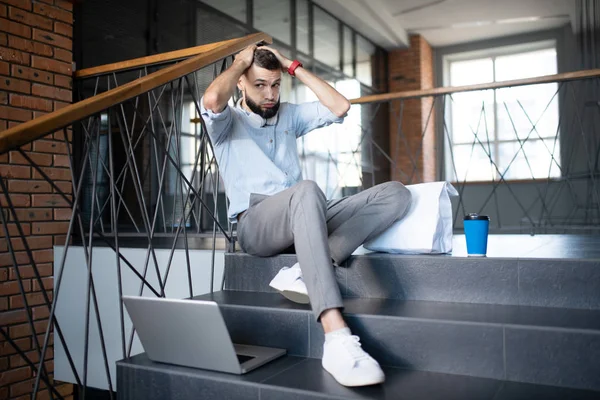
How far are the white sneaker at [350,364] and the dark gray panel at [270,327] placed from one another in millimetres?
238

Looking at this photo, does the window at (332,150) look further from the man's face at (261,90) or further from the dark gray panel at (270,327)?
the dark gray panel at (270,327)

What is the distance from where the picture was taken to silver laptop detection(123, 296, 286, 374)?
1.39 metres

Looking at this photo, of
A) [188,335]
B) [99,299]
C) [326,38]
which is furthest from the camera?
[326,38]

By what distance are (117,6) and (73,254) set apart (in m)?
1.90

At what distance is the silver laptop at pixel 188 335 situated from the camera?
1.39 metres

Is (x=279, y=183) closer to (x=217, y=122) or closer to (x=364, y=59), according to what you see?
(x=217, y=122)

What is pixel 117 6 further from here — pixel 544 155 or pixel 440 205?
pixel 544 155

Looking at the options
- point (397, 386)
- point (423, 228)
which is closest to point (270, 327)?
point (397, 386)

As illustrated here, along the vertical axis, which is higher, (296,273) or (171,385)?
(296,273)

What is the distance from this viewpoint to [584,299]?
5.03 ft

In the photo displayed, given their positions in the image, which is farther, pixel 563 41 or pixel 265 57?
pixel 563 41

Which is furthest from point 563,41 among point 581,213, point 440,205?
point 440,205

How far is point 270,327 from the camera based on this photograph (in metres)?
1.70

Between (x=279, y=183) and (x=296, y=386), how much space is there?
79 cm
